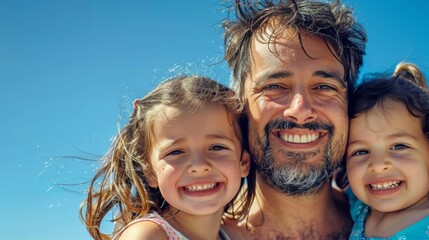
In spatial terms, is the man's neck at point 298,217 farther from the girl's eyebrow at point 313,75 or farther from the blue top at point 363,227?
the girl's eyebrow at point 313,75

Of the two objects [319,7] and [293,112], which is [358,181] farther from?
[319,7]

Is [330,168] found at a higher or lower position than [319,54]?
lower

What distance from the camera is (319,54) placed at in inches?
198

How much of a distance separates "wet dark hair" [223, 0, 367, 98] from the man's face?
0.14 metres

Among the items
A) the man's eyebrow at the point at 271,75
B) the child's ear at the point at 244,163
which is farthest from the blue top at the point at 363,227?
the man's eyebrow at the point at 271,75

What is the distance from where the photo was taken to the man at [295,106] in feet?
15.8

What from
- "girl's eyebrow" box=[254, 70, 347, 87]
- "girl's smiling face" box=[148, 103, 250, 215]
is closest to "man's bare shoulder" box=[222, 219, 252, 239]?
"girl's smiling face" box=[148, 103, 250, 215]

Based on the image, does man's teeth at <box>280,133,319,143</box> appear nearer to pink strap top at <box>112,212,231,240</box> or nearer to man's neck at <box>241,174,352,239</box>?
man's neck at <box>241,174,352,239</box>

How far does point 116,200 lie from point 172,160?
80 centimetres

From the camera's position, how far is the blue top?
430cm

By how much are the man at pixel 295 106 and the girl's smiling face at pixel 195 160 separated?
1.94 ft

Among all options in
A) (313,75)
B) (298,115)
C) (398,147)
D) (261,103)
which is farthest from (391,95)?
(261,103)

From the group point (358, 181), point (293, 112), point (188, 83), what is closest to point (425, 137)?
point (358, 181)

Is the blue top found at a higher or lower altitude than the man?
lower
